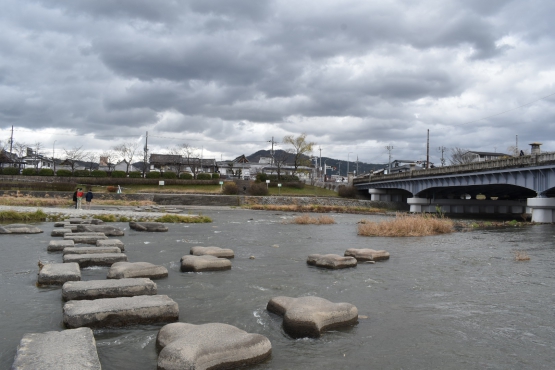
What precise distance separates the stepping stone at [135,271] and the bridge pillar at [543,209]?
40316 millimetres

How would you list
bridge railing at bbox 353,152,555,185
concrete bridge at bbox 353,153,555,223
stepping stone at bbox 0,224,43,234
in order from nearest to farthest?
stepping stone at bbox 0,224,43,234 < bridge railing at bbox 353,152,555,185 < concrete bridge at bbox 353,153,555,223

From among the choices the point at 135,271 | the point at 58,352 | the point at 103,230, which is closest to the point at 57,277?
the point at 135,271

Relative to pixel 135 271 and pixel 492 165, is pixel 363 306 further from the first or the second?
pixel 492 165

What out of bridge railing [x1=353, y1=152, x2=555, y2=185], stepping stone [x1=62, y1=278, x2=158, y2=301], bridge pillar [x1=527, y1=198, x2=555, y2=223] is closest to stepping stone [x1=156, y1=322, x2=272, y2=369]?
stepping stone [x1=62, y1=278, x2=158, y2=301]

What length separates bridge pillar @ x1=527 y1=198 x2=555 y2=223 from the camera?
40188mm

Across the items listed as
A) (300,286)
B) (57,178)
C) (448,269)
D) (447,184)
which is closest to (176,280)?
(300,286)

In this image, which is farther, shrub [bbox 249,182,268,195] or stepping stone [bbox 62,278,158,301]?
shrub [bbox 249,182,268,195]

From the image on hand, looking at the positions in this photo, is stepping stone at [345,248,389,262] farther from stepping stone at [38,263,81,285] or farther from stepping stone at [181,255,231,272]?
stepping stone at [38,263,81,285]

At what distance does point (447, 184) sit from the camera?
5628cm

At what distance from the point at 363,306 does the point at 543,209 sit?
130ft

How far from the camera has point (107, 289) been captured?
8.11 meters

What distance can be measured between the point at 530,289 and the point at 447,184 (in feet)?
158

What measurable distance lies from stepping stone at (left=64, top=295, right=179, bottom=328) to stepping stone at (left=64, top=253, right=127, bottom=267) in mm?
4583

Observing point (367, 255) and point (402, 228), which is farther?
point (402, 228)
